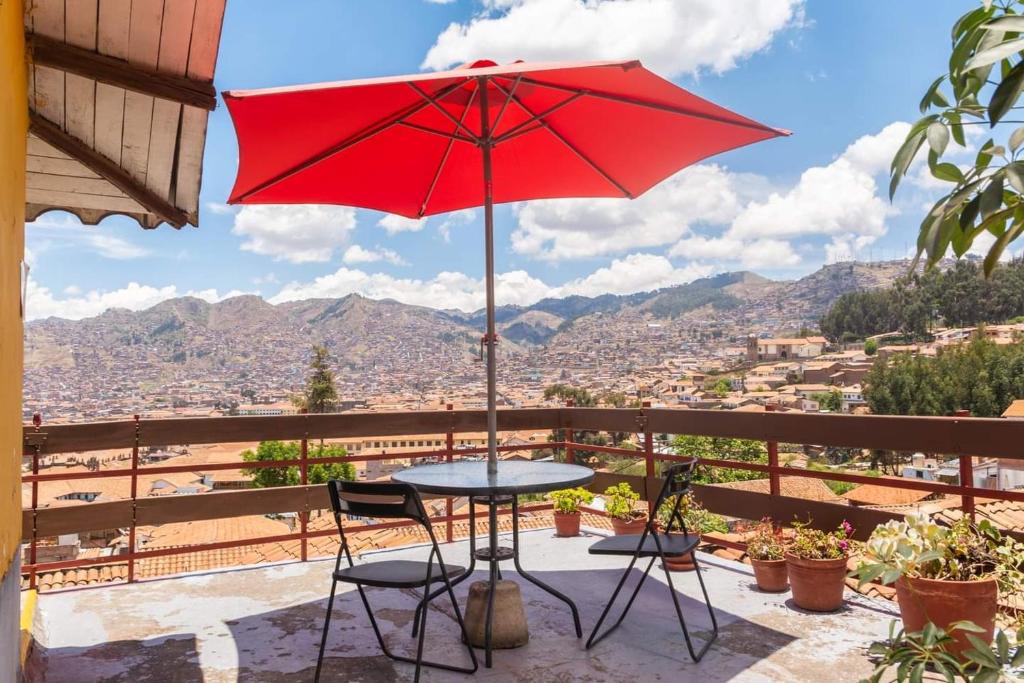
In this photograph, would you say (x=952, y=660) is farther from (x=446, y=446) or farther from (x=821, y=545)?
(x=446, y=446)

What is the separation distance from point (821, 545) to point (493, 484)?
1738 millimetres

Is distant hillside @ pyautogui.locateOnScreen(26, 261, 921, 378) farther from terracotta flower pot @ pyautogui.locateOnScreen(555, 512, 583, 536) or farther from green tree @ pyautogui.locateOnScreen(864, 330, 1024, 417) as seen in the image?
terracotta flower pot @ pyautogui.locateOnScreen(555, 512, 583, 536)

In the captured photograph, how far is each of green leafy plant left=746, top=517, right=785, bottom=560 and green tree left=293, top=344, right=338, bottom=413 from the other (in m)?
56.2

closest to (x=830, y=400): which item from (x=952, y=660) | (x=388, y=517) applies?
(x=388, y=517)

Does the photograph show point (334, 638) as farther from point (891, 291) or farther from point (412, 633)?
point (891, 291)

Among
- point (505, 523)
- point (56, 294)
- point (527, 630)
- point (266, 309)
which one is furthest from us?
point (56, 294)

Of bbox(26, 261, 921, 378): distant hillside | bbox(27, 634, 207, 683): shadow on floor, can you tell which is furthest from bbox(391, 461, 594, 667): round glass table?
bbox(26, 261, 921, 378): distant hillside

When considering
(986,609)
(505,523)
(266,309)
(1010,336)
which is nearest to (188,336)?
(266,309)

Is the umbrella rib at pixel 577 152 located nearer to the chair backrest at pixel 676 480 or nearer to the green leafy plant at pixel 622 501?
the chair backrest at pixel 676 480

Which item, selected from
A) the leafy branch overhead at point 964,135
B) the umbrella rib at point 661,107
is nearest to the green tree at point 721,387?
the umbrella rib at point 661,107

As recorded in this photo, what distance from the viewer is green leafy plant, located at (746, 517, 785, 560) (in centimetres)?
379

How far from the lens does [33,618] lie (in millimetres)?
3223

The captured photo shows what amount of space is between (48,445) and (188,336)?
2400 inches

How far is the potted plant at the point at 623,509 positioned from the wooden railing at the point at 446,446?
0.11m
